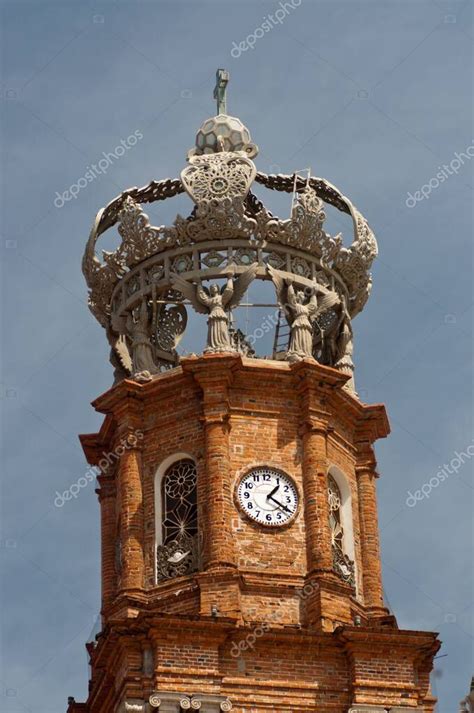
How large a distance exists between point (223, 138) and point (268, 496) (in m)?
11.6

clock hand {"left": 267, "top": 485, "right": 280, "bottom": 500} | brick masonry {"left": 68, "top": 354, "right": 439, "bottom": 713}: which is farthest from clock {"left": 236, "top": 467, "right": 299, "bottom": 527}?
brick masonry {"left": 68, "top": 354, "right": 439, "bottom": 713}

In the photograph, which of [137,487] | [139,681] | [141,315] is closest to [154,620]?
[139,681]

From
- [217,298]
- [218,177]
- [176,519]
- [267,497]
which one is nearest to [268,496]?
[267,497]

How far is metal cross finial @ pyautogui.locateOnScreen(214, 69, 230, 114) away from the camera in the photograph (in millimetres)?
71188

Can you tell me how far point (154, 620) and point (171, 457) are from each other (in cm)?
623

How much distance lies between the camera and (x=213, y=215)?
219 ft

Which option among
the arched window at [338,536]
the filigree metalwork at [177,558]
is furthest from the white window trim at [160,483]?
the arched window at [338,536]

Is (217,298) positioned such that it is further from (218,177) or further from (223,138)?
(223,138)

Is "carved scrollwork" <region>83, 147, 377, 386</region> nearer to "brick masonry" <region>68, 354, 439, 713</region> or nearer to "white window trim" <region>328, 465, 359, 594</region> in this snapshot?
"brick masonry" <region>68, 354, 439, 713</region>

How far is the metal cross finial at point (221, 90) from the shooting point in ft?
234

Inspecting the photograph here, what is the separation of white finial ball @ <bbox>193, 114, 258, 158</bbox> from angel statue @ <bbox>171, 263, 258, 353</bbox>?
473cm

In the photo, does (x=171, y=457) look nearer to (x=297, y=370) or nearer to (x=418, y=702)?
(x=297, y=370)

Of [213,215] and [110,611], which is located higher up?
[213,215]

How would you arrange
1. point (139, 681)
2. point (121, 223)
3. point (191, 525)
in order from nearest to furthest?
point (139, 681), point (191, 525), point (121, 223)
